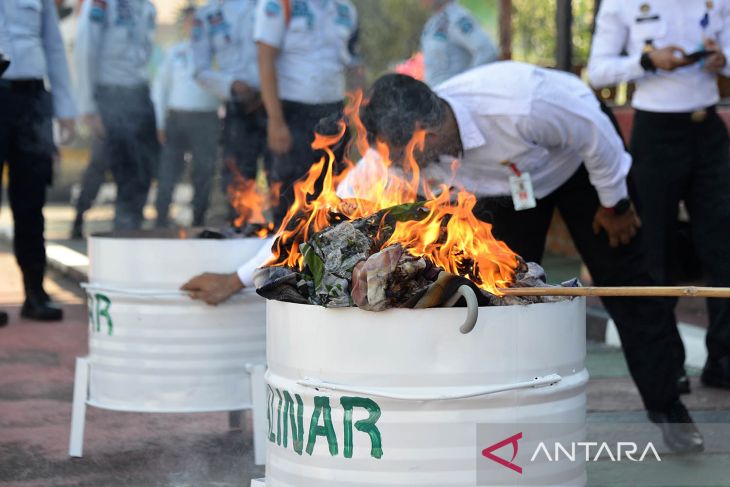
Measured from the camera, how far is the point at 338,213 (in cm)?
359

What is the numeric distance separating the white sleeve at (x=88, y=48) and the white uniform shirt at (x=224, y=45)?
695 mm

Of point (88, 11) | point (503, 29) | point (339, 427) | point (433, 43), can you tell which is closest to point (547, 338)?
point (339, 427)

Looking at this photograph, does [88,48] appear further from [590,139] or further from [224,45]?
[590,139]

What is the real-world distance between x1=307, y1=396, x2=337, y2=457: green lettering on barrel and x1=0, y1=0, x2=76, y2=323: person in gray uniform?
4702mm

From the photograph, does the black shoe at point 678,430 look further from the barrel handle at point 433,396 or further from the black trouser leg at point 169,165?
the black trouser leg at point 169,165

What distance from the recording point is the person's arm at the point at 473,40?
27.9 feet

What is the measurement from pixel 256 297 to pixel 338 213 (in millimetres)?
1016

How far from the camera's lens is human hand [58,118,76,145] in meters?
7.87

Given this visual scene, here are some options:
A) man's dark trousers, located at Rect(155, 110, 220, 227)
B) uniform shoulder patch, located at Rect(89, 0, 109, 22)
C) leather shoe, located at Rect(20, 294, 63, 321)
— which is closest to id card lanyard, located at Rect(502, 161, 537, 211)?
leather shoe, located at Rect(20, 294, 63, 321)

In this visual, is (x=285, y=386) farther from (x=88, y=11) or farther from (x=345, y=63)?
(x=88, y=11)

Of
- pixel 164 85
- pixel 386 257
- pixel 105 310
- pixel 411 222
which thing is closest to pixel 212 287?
pixel 105 310

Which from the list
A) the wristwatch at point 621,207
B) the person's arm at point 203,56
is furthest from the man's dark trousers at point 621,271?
the person's arm at point 203,56

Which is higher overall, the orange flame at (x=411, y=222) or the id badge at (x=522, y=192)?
the orange flame at (x=411, y=222)

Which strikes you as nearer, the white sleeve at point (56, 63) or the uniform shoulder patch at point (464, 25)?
the white sleeve at point (56, 63)
